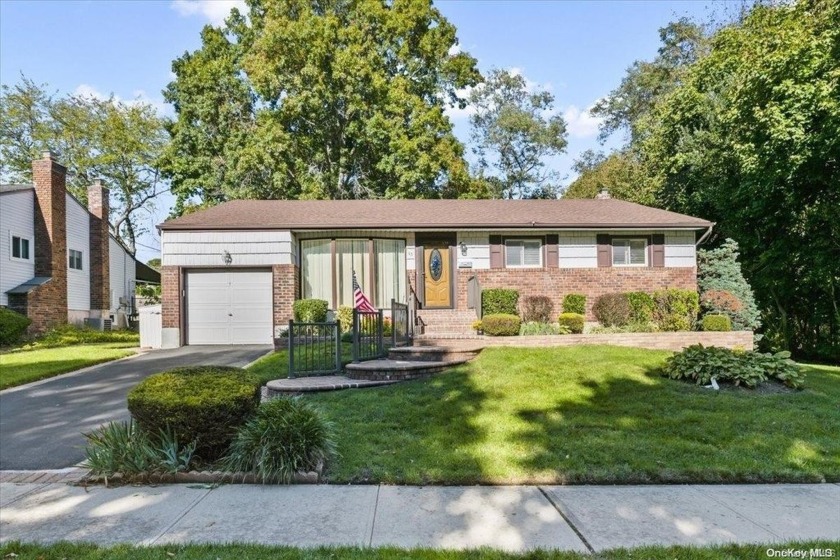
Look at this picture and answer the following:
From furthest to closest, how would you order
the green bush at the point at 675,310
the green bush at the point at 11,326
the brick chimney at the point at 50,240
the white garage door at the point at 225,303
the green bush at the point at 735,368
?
the brick chimney at the point at 50,240
the green bush at the point at 11,326
the white garage door at the point at 225,303
the green bush at the point at 675,310
the green bush at the point at 735,368

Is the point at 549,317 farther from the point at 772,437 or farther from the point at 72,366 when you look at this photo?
the point at 72,366

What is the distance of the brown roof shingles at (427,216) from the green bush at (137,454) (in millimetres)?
9318

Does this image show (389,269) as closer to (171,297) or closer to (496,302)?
(496,302)

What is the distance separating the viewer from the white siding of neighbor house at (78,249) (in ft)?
64.8

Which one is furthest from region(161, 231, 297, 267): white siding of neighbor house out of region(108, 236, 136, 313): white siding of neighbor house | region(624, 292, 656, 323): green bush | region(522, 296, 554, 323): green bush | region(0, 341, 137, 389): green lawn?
region(108, 236, 136, 313): white siding of neighbor house

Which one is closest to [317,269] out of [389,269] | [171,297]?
[389,269]

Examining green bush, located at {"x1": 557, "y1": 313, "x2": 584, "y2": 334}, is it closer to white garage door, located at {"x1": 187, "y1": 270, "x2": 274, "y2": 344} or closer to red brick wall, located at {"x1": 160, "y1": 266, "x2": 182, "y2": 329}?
white garage door, located at {"x1": 187, "y1": 270, "x2": 274, "y2": 344}

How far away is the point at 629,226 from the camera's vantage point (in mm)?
13891

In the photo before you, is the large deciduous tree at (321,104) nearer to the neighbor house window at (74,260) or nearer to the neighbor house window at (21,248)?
the neighbor house window at (74,260)

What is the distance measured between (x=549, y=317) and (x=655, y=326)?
8.96 ft

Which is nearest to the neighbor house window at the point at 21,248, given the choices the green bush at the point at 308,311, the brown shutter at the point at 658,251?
the green bush at the point at 308,311

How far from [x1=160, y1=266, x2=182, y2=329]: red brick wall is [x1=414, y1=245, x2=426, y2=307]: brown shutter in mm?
6797

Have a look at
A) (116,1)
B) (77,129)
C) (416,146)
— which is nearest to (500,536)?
(116,1)

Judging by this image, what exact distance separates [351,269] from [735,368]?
32.4 ft
